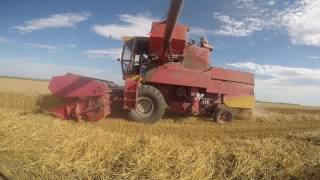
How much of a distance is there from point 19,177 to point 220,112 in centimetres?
797

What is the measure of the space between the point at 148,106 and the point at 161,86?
1060 mm

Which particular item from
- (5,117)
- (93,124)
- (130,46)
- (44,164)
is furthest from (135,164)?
(130,46)

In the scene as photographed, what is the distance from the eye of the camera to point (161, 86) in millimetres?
11500

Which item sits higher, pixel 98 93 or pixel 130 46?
pixel 130 46

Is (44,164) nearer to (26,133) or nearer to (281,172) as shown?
(26,133)

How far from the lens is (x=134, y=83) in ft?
33.6

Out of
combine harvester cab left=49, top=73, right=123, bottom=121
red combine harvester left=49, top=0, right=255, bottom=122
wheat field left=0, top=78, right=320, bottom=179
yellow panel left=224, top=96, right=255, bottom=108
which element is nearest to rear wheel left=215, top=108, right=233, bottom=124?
red combine harvester left=49, top=0, right=255, bottom=122

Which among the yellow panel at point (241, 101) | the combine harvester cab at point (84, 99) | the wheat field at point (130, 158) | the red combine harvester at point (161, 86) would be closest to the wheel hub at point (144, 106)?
the red combine harvester at point (161, 86)

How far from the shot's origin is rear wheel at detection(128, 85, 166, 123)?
1050 centimetres

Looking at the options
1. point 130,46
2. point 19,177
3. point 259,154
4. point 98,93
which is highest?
point 130,46

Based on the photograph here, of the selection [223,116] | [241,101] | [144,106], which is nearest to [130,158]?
[144,106]

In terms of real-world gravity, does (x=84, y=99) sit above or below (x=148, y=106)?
above

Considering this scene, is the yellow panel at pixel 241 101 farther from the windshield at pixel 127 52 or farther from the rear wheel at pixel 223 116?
the windshield at pixel 127 52

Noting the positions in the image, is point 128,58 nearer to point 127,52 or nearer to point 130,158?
point 127,52
